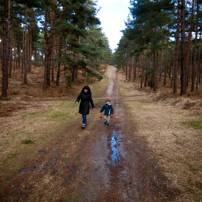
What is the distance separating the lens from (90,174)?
3.29 metres

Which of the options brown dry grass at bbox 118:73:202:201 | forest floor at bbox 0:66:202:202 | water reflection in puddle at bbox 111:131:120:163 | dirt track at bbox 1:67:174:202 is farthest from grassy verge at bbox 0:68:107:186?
brown dry grass at bbox 118:73:202:201

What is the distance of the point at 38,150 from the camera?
4.39 meters

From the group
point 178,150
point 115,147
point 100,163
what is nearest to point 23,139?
point 100,163

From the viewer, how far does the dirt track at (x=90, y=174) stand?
2656 millimetres

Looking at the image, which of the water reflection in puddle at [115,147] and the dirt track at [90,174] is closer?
the dirt track at [90,174]

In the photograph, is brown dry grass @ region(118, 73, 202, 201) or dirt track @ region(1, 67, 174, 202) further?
brown dry grass @ region(118, 73, 202, 201)

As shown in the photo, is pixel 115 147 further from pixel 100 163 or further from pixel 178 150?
pixel 178 150

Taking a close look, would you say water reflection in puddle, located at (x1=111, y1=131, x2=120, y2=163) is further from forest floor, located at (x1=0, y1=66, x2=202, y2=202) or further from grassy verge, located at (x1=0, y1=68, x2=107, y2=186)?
grassy verge, located at (x1=0, y1=68, x2=107, y2=186)

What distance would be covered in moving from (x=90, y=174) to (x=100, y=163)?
1.78 ft

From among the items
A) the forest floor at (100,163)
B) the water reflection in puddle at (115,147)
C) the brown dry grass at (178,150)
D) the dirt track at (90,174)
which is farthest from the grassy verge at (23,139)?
the brown dry grass at (178,150)

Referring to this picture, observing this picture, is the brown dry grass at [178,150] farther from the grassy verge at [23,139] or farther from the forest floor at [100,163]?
the grassy verge at [23,139]

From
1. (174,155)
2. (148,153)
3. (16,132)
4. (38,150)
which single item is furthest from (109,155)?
(16,132)

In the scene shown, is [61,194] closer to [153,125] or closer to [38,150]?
[38,150]

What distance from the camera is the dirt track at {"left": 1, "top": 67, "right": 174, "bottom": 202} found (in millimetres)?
2656
